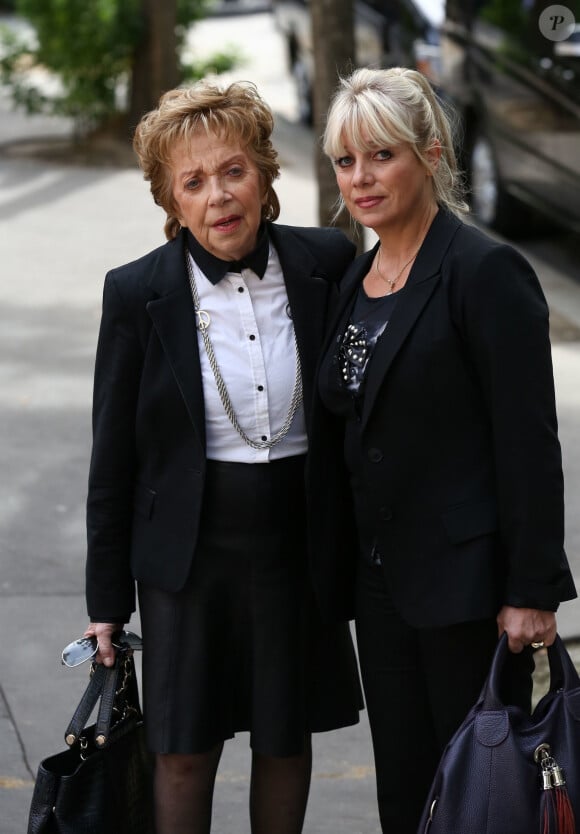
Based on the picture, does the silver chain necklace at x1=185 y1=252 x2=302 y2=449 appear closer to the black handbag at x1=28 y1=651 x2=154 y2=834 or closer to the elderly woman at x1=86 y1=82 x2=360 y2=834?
the elderly woman at x1=86 y1=82 x2=360 y2=834

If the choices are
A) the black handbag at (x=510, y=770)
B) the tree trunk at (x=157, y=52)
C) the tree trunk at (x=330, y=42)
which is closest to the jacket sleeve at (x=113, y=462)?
the black handbag at (x=510, y=770)

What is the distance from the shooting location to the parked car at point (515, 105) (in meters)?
9.26

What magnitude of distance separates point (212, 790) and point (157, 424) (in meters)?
0.87

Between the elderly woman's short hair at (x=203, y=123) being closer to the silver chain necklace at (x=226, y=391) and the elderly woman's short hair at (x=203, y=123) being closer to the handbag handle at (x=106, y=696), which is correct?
the silver chain necklace at (x=226, y=391)

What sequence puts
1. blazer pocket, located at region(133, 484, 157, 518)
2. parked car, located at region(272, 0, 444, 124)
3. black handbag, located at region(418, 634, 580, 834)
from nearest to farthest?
1. black handbag, located at region(418, 634, 580, 834)
2. blazer pocket, located at region(133, 484, 157, 518)
3. parked car, located at region(272, 0, 444, 124)

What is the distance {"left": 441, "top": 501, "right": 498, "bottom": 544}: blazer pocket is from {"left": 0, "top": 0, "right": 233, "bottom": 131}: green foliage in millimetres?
10972

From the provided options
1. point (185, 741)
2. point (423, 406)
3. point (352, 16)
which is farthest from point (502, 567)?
point (352, 16)

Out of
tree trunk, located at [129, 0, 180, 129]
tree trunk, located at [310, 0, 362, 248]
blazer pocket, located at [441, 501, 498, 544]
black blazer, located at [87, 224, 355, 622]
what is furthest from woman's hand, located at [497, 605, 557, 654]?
tree trunk, located at [129, 0, 180, 129]

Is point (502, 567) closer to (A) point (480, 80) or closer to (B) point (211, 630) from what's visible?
(B) point (211, 630)

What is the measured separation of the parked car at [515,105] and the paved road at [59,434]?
66 centimetres

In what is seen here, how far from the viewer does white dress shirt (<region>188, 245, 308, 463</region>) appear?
305 centimetres

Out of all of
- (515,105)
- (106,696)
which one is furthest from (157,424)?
(515,105)

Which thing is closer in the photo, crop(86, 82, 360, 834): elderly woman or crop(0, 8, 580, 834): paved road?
crop(86, 82, 360, 834): elderly woman

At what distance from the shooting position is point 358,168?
288 cm
